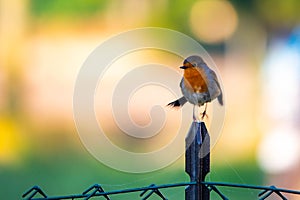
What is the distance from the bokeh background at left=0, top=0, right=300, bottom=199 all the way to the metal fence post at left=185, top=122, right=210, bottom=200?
1.56 metres

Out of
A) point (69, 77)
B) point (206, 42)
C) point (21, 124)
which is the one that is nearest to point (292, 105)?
point (206, 42)

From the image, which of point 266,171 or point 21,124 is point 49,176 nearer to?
point 21,124

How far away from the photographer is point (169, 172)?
1.79m

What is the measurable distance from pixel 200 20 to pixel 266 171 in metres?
0.66

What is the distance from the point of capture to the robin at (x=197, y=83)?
716 mm

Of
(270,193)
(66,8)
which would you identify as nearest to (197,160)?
(270,193)

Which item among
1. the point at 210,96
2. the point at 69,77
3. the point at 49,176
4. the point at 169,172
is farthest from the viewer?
the point at 69,77

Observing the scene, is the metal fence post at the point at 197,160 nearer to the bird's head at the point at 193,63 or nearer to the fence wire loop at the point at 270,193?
the fence wire loop at the point at 270,193

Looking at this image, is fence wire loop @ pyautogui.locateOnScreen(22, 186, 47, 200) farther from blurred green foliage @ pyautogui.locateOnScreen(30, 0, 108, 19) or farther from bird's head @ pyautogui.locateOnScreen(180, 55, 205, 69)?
blurred green foliage @ pyautogui.locateOnScreen(30, 0, 108, 19)

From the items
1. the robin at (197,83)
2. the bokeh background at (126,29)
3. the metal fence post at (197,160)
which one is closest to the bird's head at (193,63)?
the robin at (197,83)

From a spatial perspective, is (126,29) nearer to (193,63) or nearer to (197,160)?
(193,63)

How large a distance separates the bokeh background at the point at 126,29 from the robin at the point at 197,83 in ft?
4.26

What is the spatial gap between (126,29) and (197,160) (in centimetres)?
166

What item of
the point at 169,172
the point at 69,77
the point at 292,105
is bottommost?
the point at 169,172
